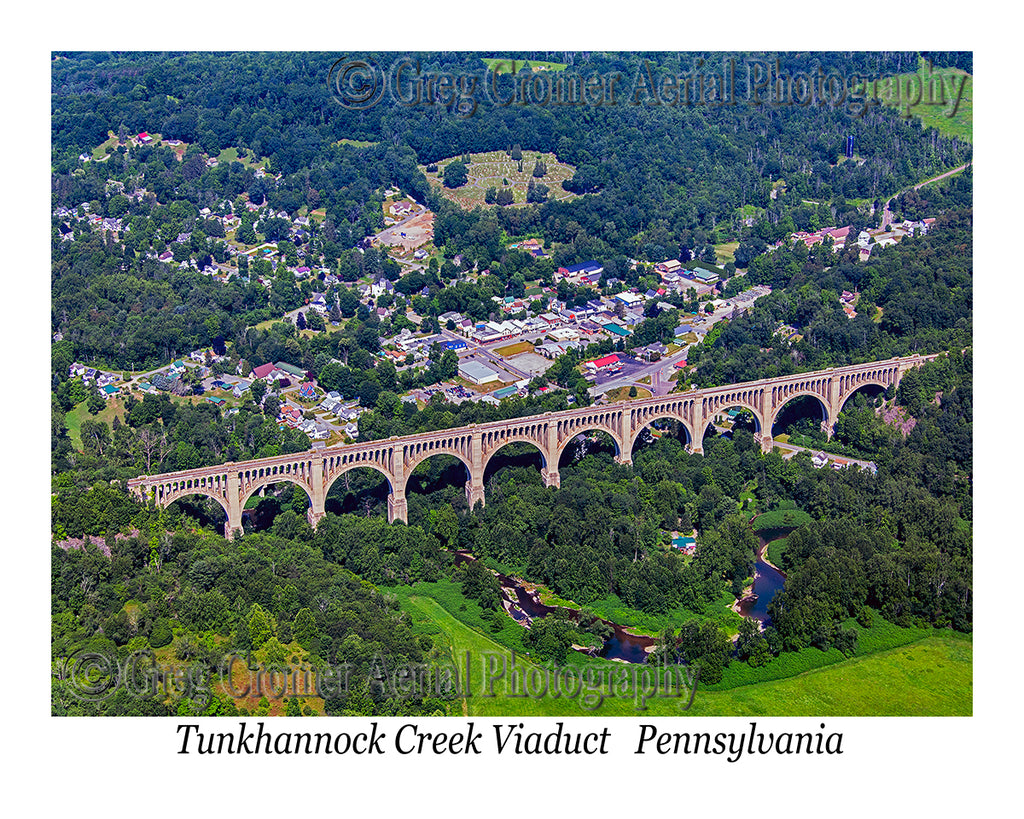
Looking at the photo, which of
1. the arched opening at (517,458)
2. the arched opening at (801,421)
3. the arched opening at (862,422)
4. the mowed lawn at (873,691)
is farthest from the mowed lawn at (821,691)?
the arched opening at (801,421)

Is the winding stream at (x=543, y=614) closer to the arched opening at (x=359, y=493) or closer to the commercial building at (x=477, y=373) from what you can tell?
the arched opening at (x=359, y=493)

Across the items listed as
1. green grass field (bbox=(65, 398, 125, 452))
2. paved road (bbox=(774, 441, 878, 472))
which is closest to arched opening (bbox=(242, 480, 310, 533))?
green grass field (bbox=(65, 398, 125, 452))

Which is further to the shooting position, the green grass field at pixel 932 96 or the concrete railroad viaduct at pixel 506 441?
the green grass field at pixel 932 96

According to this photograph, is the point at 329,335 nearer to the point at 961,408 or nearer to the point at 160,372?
the point at 160,372

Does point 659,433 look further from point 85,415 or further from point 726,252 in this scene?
point 726,252
